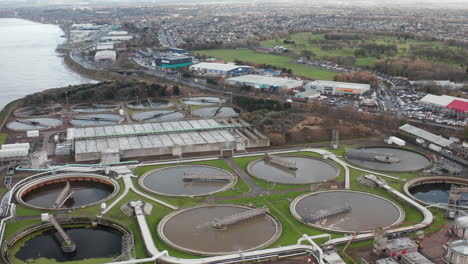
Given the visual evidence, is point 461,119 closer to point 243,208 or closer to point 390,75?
point 390,75

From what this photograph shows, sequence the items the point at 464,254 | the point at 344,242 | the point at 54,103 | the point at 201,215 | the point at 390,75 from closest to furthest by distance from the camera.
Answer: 1. the point at 464,254
2. the point at 344,242
3. the point at 201,215
4. the point at 54,103
5. the point at 390,75

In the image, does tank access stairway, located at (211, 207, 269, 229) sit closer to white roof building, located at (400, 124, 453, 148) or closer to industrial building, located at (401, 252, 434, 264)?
industrial building, located at (401, 252, 434, 264)

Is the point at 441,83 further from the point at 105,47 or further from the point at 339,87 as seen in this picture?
the point at 105,47

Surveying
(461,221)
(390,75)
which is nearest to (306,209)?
(461,221)

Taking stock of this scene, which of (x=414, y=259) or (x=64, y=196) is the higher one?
(x=414, y=259)

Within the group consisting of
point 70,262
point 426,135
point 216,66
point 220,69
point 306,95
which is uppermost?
point 216,66

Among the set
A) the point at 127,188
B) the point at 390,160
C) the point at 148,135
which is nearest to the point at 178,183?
the point at 127,188
